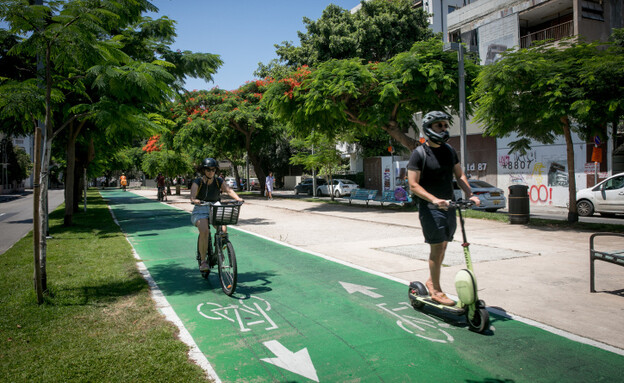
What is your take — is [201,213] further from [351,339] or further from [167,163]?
[167,163]

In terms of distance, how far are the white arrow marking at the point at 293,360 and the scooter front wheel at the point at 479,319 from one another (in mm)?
1700

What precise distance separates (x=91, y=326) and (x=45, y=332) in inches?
16.7

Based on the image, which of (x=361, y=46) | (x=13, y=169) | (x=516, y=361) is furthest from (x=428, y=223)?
(x=13, y=169)

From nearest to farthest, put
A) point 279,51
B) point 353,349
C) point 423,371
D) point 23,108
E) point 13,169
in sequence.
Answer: point 423,371 < point 353,349 < point 23,108 < point 279,51 < point 13,169

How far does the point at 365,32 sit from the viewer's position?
30938 millimetres

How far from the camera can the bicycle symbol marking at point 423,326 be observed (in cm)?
421

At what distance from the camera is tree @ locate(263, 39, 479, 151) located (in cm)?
1677

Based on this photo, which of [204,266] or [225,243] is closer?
[225,243]

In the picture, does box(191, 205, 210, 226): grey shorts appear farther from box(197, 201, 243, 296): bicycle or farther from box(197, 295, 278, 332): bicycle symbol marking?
box(197, 295, 278, 332): bicycle symbol marking

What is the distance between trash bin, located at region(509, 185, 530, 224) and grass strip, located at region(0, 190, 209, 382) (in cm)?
1098

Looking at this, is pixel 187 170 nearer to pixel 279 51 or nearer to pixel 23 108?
pixel 279 51

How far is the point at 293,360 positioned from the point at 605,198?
17.1 m

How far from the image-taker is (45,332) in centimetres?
444

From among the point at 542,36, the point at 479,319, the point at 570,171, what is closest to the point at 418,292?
the point at 479,319
